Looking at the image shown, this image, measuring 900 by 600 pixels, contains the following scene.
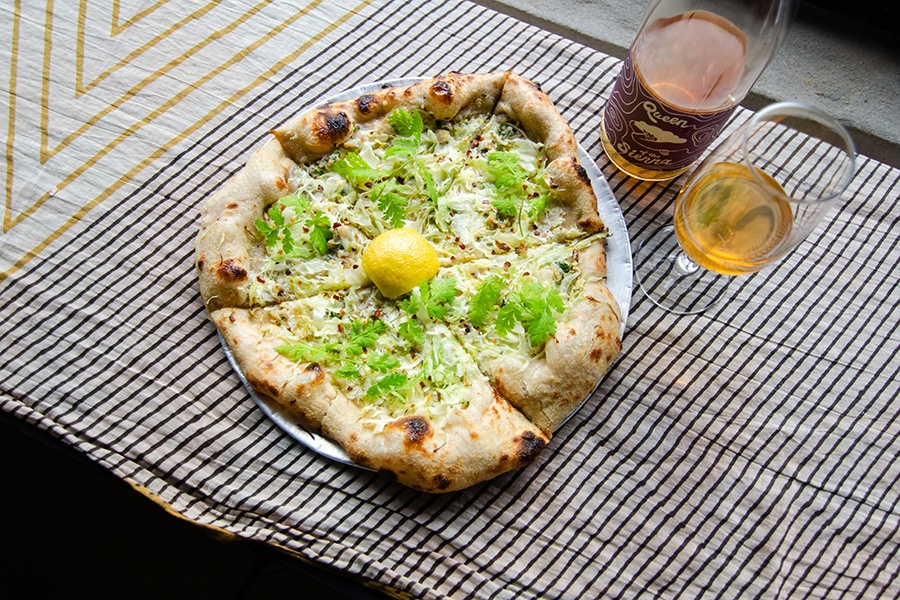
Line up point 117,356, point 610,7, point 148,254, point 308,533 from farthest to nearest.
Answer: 1. point 610,7
2. point 148,254
3. point 117,356
4. point 308,533

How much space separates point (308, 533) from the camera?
2.58m

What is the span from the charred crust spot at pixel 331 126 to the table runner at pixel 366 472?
52 centimetres

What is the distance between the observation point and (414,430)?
8.04 feet

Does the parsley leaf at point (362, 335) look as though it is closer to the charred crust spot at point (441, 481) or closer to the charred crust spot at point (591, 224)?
the charred crust spot at point (441, 481)

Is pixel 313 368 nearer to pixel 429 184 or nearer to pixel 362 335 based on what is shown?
pixel 362 335

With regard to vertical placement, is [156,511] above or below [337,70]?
below

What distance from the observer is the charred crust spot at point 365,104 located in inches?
116

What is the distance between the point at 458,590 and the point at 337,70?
94.2 inches

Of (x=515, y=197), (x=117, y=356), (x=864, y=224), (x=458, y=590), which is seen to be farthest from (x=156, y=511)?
(x=864, y=224)

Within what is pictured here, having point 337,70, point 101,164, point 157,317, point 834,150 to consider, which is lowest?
point 157,317

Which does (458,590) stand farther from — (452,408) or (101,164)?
(101,164)

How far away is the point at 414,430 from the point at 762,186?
4.53ft

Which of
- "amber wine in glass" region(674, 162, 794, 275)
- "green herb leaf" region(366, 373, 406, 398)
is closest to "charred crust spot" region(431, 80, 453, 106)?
"amber wine in glass" region(674, 162, 794, 275)

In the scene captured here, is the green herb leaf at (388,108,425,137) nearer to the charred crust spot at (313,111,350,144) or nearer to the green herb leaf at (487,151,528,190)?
the charred crust spot at (313,111,350,144)
